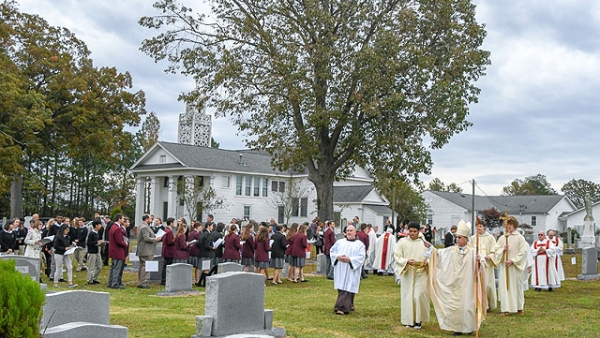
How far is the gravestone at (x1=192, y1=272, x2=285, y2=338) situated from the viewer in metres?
9.64

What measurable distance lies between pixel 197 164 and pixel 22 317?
52.1 m

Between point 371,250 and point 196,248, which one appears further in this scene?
point 371,250

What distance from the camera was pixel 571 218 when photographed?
77500 millimetres

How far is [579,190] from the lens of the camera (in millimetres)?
109062

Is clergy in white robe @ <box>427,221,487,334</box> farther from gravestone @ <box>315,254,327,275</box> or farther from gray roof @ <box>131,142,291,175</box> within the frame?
gray roof @ <box>131,142,291,175</box>

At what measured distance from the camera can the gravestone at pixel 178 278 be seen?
638 inches

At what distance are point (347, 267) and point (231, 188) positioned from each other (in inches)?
1808

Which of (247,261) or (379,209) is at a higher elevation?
(379,209)

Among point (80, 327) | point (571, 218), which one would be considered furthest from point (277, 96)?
point (571, 218)

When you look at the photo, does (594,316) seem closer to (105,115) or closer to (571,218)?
(105,115)

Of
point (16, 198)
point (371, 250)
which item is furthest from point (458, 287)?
point (16, 198)

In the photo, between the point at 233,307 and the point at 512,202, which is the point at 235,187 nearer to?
the point at 512,202

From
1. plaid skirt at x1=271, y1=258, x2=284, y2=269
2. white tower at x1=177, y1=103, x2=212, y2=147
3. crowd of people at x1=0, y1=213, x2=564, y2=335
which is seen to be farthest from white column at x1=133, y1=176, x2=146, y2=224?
plaid skirt at x1=271, y1=258, x2=284, y2=269

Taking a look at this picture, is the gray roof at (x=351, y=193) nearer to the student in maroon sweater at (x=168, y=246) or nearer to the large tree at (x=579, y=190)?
the student in maroon sweater at (x=168, y=246)
